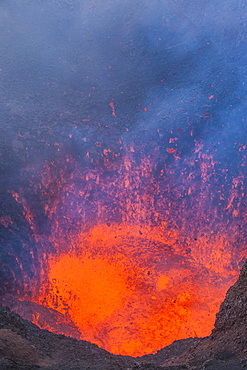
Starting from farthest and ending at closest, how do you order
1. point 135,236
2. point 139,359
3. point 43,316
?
point 135,236, point 43,316, point 139,359

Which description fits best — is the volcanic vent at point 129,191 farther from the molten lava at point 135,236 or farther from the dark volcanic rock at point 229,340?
the dark volcanic rock at point 229,340

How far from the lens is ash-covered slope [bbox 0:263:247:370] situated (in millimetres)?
5211

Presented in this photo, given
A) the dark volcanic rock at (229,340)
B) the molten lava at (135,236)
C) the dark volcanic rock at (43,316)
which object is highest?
the molten lava at (135,236)

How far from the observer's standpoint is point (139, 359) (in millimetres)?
8203

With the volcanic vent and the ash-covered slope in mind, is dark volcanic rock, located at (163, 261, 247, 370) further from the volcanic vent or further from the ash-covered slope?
the volcanic vent

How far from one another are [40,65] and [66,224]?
620cm

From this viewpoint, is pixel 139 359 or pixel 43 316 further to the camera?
pixel 43 316

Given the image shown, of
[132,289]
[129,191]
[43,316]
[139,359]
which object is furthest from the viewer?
[129,191]

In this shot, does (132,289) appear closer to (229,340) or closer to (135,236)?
(135,236)

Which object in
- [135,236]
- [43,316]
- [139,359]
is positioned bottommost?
[139,359]

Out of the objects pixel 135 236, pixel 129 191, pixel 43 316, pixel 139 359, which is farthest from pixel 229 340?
pixel 129 191

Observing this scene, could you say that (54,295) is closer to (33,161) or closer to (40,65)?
(33,161)

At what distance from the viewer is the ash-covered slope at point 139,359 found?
521 cm

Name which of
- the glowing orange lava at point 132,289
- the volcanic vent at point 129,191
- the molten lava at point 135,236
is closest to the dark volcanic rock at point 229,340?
the glowing orange lava at point 132,289
